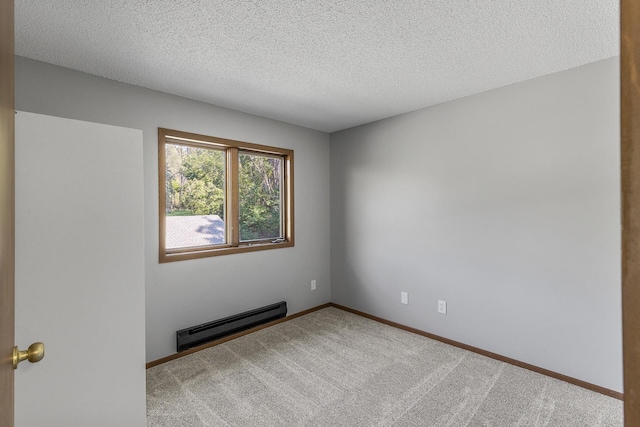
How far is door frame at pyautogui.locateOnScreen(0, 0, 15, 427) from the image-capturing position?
23.7 inches

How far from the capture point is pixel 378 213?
3.39 m

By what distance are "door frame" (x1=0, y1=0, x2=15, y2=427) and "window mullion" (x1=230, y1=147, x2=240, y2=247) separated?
7.52ft

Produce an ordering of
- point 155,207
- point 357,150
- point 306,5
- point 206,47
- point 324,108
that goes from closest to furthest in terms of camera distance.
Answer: point 306,5, point 206,47, point 155,207, point 324,108, point 357,150

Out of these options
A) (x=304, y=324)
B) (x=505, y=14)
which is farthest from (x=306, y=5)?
(x=304, y=324)

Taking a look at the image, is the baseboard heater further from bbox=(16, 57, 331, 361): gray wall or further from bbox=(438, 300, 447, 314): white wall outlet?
bbox=(438, 300, 447, 314): white wall outlet

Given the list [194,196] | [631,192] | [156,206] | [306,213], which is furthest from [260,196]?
[631,192]

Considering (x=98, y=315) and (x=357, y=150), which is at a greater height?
(x=357, y=150)

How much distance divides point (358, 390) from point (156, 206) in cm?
215

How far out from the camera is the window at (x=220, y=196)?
2639 millimetres

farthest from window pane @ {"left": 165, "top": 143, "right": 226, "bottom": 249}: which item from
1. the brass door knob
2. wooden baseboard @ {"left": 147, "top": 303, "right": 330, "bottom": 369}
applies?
the brass door knob

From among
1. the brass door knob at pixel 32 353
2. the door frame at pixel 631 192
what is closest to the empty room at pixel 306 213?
the brass door knob at pixel 32 353

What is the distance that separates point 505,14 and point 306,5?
1.06m

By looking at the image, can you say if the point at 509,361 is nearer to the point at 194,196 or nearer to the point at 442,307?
the point at 442,307

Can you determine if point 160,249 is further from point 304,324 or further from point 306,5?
point 306,5
